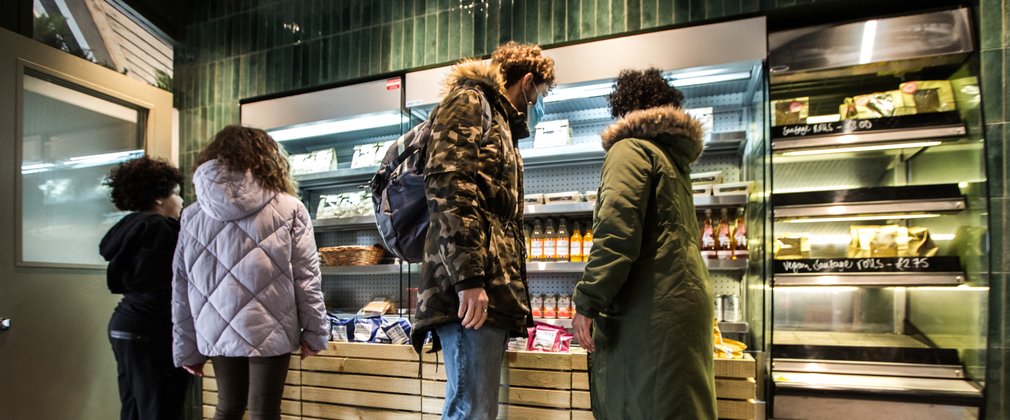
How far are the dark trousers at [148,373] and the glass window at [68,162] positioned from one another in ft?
2.72

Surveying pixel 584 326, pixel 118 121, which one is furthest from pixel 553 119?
pixel 118 121

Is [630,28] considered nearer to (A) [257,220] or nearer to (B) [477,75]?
(B) [477,75]

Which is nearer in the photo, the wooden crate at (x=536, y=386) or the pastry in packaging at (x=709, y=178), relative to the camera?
the wooden crate at (x=536, y=386)

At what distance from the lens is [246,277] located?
1793 millimetres

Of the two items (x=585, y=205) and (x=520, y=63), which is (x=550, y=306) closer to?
(x=585, y=205)

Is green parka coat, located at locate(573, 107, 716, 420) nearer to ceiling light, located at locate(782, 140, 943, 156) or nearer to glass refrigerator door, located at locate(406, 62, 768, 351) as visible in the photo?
glass refrigerator door, located at locate(406, 62, 768, 351)

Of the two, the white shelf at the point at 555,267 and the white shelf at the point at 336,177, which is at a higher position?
the white shelf at the point at 336,177

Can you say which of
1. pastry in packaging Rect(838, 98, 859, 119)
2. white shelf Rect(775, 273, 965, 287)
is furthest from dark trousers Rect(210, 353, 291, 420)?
pastry in packaging Rect(838, 98, 859, 119)

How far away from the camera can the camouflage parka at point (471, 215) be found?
4.31 feet

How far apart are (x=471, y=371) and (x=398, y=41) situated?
7.57 feet

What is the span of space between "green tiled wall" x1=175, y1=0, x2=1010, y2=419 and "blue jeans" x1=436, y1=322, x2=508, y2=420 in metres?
1.85

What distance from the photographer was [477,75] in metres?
1.55

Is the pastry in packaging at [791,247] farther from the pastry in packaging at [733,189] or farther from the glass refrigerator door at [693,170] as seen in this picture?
the pastry in packaging at [733,189]

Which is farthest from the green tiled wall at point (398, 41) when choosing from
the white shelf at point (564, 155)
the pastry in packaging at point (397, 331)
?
the pastry in packaging at point (397, 331)
